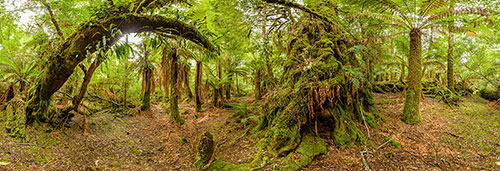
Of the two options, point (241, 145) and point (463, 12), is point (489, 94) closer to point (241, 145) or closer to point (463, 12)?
point (463, 12)

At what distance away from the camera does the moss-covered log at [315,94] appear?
440 centimetres

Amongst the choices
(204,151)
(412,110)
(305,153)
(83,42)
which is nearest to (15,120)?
(83,42)

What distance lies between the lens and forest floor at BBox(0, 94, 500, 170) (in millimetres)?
3527

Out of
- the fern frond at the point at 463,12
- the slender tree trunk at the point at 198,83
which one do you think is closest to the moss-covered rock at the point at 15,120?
the slender tree trunk at the point at 198,83

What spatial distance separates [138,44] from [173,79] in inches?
74.2

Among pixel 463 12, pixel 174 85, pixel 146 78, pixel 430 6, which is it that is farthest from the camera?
pixel 146 78

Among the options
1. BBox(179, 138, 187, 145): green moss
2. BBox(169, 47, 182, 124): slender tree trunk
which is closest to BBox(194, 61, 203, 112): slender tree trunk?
BBox(169, 47, 182, 124): slender tree trunk

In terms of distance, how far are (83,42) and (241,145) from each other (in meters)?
3.93

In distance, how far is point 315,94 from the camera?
15.0 feet

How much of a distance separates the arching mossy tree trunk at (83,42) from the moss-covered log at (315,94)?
2.27 m

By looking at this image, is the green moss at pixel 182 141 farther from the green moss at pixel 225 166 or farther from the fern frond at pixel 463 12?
the fern frond at pixel 463 12

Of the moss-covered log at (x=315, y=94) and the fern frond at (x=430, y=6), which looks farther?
the fern frond at (x=430, y=6)

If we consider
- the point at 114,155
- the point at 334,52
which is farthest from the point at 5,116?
the point at 334,52

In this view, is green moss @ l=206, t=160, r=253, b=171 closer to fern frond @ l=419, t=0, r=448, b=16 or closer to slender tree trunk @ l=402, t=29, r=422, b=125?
slender tree trunk @ l=402, t=29, r=422, b=125
